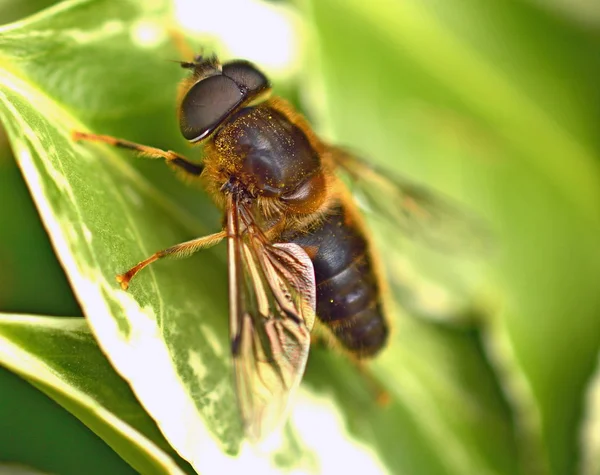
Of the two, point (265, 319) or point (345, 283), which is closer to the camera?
point (265, 319)

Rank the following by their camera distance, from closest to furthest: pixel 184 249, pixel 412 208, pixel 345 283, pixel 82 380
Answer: pixel 82 380 → pixel 184 249 → pixel 345 283 → pixel 412 208

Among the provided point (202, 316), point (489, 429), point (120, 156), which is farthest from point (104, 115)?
point (489, 429)

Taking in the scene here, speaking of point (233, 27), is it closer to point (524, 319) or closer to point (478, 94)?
point (478, 94)

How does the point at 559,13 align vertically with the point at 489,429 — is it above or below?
above

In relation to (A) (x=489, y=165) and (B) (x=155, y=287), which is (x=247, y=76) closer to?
(B) (x=155, y=287)

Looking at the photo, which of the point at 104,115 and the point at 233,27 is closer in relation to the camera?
the point at 104,115

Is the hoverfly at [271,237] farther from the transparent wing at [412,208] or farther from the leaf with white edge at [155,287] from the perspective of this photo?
the transparent wing at [412,208]

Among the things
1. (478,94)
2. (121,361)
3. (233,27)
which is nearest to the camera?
(121,361)

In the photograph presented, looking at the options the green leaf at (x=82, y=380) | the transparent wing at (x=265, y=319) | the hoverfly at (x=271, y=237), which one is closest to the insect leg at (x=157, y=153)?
the hoverfly at (x=271, y=237)

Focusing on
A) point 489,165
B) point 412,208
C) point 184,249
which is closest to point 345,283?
point 184,249
